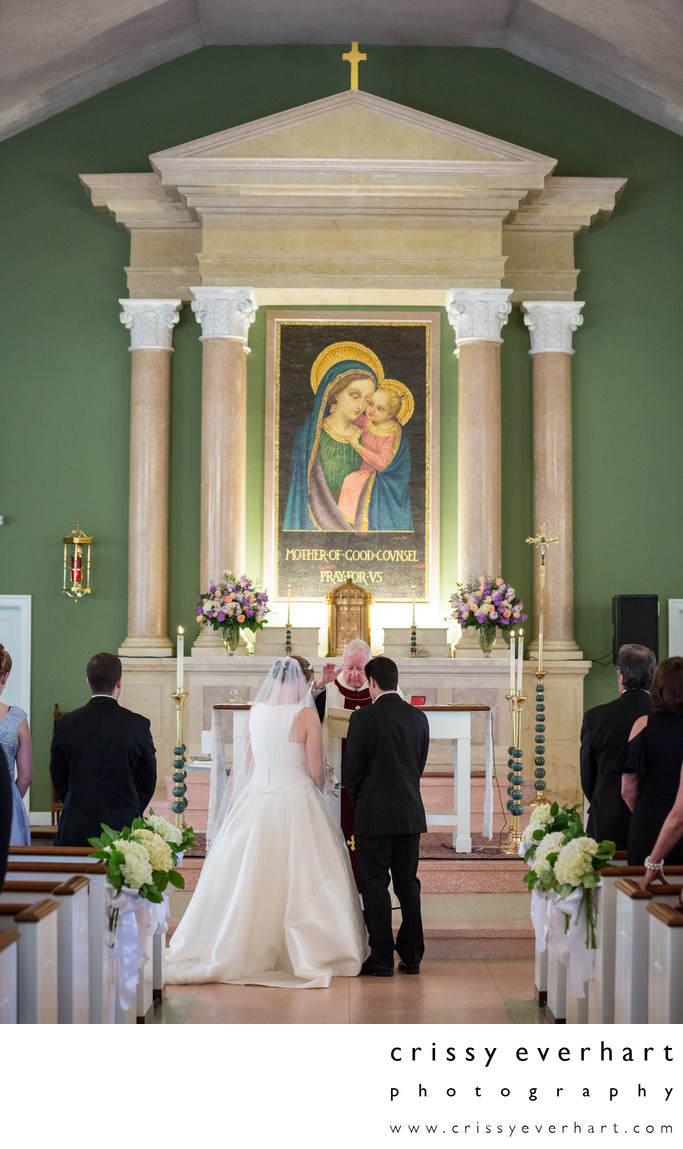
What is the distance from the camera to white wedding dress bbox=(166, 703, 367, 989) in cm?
621

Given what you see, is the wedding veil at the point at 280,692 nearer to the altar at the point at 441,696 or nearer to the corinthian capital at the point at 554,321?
the altar at the point at 441,696

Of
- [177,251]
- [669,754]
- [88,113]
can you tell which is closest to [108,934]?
[669,754]

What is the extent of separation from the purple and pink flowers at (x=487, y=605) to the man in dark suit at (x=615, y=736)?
589 centimetres

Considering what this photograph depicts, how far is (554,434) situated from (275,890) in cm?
748

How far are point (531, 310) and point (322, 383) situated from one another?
2344 mm

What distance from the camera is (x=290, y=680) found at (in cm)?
644

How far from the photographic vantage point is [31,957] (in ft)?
13.1

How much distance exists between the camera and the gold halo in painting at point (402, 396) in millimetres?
12930

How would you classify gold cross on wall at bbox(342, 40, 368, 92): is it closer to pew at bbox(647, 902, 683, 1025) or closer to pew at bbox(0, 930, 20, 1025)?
pew at bbox(647, 902, 683, 1025)

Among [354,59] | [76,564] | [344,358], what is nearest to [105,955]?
[76,564]

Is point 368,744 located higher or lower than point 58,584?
lower

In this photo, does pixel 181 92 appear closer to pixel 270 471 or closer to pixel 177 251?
pixel 177 251

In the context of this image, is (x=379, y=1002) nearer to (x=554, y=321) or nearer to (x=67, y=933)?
(x=67, y=933)

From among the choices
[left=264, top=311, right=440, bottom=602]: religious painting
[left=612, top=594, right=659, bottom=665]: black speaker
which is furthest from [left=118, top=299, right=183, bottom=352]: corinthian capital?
[left=612, top=594, right=659, bottom=665]: black speaker
